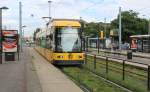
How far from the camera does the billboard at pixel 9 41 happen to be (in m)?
40.6

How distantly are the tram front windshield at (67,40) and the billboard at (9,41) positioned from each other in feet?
26.7

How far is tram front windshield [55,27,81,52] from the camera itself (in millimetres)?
33344

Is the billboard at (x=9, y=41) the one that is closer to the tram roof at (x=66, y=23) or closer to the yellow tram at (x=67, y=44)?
the tram roof at (x=66, y=23)

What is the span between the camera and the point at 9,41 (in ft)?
134

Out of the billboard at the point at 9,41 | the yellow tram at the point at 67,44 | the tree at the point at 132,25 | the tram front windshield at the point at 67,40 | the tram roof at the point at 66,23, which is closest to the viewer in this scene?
the yellow tram at the point at 67,44

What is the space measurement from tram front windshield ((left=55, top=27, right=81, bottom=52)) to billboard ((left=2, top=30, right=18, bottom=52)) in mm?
8134

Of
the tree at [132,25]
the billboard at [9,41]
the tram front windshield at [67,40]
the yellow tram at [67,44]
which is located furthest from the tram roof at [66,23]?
the tree at [132,25]

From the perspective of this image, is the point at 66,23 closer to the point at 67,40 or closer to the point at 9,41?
the point at 67,40

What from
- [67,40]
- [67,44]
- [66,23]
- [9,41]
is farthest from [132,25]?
[67,44]

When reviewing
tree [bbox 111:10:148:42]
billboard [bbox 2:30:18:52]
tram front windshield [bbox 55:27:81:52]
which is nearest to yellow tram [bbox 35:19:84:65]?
tram front windshield [bbox 55:27:81:52]

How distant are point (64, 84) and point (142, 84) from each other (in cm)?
336

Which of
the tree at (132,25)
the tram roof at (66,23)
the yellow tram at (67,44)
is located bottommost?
the yellow tram at (67,44)

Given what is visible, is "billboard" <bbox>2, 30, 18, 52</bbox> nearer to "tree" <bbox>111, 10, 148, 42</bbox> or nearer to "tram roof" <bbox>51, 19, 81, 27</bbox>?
"tram roof" <bbox>51, 19, 81, 27</bbox>

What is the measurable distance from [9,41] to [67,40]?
891 centimetres
